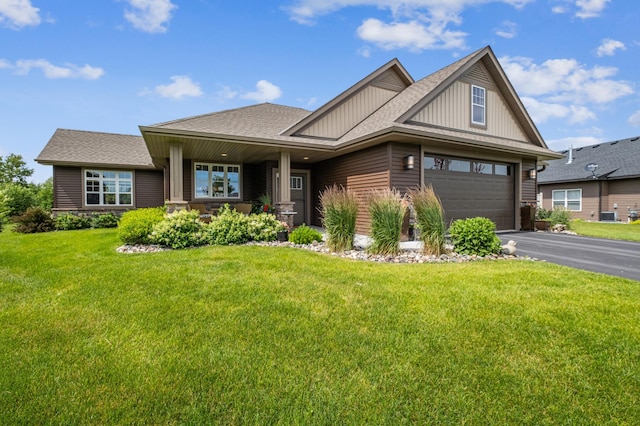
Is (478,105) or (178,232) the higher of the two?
(478,105)

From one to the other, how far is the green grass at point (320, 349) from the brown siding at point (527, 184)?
24.1 feet

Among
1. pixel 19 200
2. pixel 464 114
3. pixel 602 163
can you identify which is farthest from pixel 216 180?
pixel 602 163

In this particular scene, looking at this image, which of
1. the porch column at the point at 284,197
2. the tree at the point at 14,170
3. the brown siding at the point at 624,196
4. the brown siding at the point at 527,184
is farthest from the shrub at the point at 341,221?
the tree at the point at 14,170

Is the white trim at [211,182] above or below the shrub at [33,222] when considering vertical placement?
above

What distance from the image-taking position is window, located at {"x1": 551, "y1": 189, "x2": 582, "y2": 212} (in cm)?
1766

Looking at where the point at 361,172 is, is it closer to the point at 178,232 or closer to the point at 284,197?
the point at 284,197

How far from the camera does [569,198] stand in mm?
18109

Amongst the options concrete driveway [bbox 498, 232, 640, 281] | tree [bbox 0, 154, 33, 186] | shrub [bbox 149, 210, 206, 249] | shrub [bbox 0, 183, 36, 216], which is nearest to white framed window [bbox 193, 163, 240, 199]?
shrub [bbox 149, 210, 206, 249]

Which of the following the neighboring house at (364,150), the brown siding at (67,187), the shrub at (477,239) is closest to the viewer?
the shrub at (477,239)

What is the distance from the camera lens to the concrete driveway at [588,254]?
4.85 m

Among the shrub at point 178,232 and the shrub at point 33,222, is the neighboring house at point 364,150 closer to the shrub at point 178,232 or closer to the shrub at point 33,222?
the shrub at point 178,232

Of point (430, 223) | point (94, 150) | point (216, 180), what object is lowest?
point (430, 223)

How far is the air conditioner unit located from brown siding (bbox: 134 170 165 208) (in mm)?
22807

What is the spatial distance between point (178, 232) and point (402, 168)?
18.8 feet
